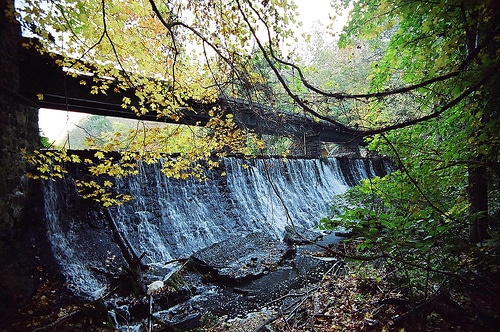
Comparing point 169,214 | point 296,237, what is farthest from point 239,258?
point 169,214

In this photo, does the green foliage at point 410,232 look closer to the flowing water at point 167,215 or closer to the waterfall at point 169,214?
the flowing water at point 167,215

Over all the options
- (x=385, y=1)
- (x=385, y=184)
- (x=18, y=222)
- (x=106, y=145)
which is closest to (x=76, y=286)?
(x=18, y=222)

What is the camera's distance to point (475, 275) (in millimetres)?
2324

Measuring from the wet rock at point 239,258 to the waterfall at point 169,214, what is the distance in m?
1.03

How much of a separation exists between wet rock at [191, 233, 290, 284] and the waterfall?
1029mm

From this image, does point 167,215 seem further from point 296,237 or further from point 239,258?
point 296,237

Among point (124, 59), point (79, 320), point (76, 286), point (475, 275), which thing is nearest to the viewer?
point (475, 275)

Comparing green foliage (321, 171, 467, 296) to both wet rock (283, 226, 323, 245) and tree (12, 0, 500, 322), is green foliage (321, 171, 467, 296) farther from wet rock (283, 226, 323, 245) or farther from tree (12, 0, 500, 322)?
wet rock (283, 226, 323, 245)

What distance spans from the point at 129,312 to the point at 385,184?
16.1 feet

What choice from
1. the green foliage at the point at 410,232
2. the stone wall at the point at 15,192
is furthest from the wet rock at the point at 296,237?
the stone wall at the point at 15,192

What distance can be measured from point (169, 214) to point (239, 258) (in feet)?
10.3

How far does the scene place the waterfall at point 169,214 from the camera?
6387mm

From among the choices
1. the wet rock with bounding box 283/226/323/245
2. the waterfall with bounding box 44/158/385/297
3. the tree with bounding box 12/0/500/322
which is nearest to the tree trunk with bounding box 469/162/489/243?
the tree with bounding box 12/0/500/322

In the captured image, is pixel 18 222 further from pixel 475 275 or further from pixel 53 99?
pixel 475 275
